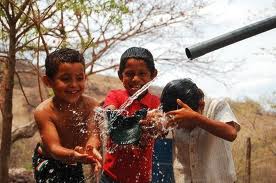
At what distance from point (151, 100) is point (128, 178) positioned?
0.56m

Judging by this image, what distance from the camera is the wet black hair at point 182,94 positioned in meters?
2.57

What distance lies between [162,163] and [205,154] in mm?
304

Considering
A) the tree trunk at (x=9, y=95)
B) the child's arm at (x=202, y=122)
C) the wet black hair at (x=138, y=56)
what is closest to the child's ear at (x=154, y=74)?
the wet black hair at (x=138, y=56)

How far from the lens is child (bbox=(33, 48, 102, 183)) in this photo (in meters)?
2.87

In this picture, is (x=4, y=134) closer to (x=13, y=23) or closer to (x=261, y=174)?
(x=13, y=23)

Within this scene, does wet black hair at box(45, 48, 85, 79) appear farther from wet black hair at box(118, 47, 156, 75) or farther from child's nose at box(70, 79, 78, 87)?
wet black hair at box(118, 47, 156, 75)

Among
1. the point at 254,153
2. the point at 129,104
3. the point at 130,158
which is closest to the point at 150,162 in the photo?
the point at 130,158

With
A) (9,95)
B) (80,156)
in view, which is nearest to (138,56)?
(80,156)

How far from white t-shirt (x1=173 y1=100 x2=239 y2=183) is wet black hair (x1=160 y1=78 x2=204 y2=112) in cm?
14

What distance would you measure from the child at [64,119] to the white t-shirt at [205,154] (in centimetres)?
53

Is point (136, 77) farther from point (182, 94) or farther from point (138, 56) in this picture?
point (182, 94)

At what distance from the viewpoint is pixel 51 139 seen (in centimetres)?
283

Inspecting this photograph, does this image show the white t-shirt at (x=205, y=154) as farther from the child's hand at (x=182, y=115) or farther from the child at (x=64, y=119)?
the child at (x=64, y=119)

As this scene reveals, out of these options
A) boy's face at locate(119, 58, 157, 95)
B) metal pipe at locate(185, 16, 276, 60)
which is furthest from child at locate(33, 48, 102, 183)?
metal pipe at locate(185, 16, 276, 60)
